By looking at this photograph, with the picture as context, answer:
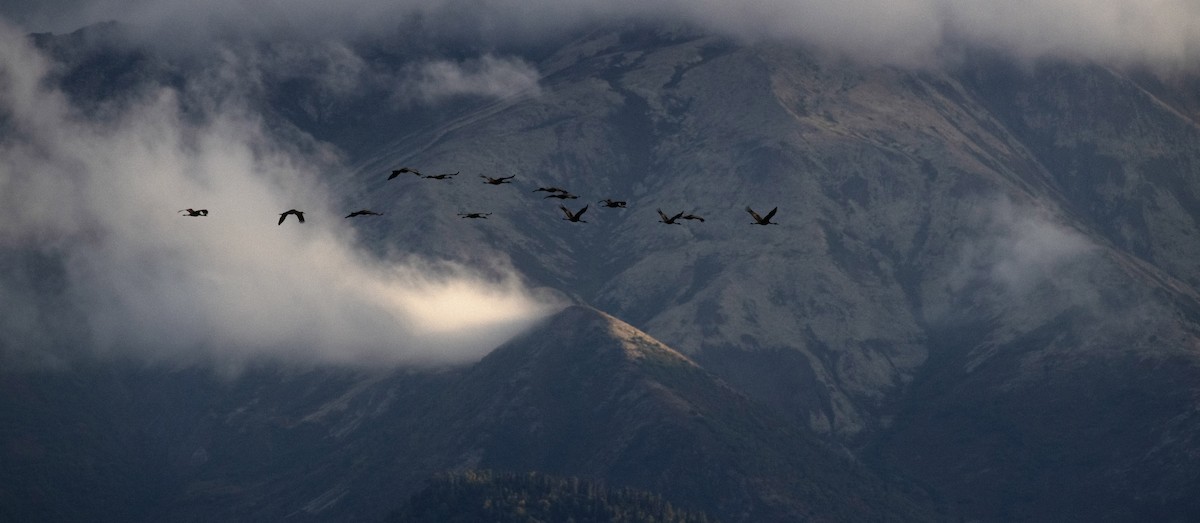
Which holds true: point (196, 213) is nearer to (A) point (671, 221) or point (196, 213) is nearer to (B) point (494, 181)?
(B) point (494, 181)

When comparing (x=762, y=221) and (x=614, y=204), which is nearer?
(x=762, y=221)

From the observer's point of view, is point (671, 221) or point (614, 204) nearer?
point (671, 221)

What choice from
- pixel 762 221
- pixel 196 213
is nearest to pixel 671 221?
pixel 762 221

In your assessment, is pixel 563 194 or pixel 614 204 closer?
pixel 563 194

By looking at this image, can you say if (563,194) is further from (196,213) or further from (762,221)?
(196,213)

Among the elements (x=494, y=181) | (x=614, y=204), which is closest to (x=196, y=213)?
(x=494, y=181)
